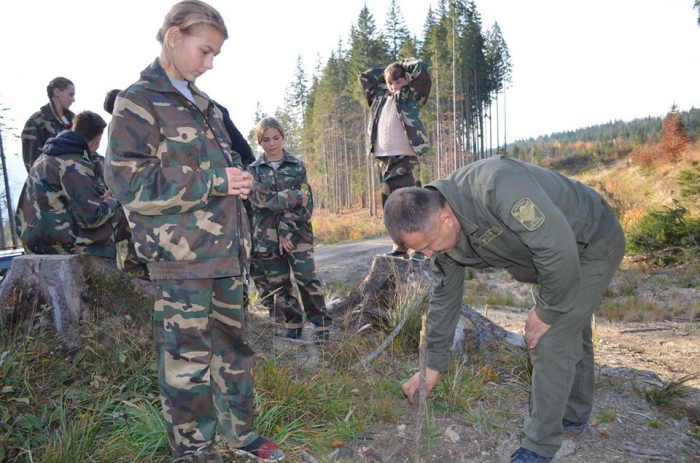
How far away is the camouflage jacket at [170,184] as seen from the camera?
2.14 metres

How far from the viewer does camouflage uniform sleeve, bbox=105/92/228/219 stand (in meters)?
2.13

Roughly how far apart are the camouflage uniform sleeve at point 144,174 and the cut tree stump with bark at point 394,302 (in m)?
2.26

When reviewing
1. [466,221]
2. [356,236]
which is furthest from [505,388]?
[356,236]

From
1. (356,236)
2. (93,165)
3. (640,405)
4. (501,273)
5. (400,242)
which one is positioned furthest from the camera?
(356,236)

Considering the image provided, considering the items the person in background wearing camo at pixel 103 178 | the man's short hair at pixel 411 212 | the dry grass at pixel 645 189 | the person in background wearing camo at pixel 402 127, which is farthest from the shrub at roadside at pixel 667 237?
the person in background wearing camo at pixel 103 178

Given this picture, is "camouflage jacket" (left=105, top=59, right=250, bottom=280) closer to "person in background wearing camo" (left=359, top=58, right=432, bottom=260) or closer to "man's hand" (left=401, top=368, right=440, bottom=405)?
"man's hand" (left=401, top=368, right=440, bottom=405)

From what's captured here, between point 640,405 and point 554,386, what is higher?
point 554,386

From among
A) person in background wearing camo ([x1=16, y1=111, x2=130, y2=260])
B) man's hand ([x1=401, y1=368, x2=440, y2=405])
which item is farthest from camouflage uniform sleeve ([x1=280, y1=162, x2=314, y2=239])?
man's hand ([x1=401, y1=368, x2=440, y2=405])

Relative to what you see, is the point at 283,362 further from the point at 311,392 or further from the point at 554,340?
the point at 554,340

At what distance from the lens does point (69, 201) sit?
391 cm

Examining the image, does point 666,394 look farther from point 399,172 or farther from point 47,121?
point 47,121

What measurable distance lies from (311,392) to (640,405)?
2419mm

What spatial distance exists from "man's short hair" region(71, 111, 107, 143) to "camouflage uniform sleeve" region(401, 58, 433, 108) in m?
3.27

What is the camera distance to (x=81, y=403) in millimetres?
2756
